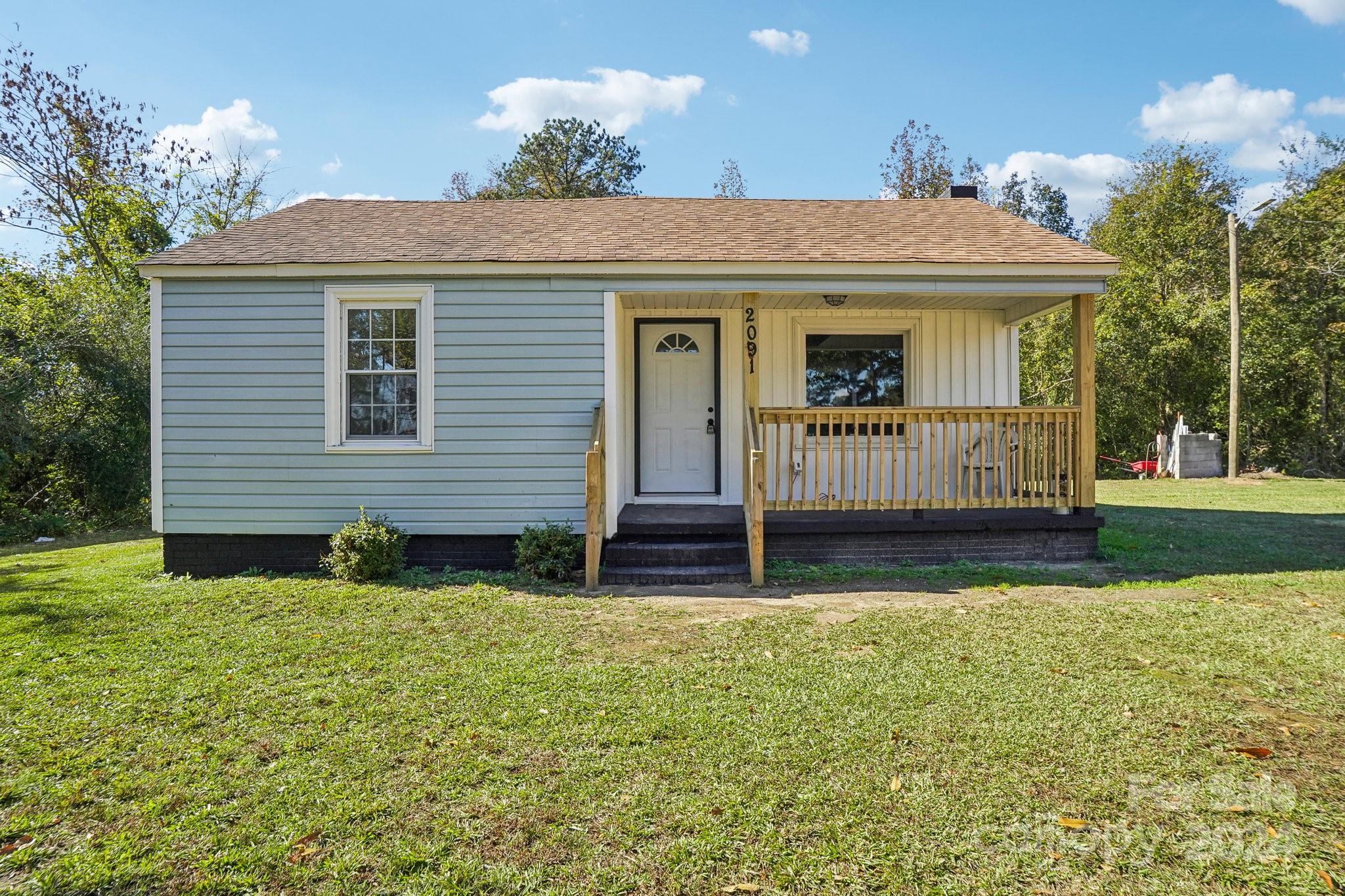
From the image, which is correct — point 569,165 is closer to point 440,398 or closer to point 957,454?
point 440,398

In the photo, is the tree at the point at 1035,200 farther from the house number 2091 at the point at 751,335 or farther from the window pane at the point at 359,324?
the window pane at the point at 359,324

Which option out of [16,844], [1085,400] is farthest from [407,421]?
[1085,400]

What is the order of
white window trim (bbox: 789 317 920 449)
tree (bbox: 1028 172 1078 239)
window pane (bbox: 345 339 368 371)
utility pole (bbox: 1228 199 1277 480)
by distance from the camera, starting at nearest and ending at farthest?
window pane (bbox: 345 339 368 371) → white window trim (bbox: 789 317 920 449) → utility pole (bbox: 1228 199 1277 480) → tree (bbox: 1028 172 1078 239)

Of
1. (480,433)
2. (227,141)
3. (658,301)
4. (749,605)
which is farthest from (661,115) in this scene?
(749,605)

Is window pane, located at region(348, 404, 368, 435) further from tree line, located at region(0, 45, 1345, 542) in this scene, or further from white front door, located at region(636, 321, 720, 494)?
Result: tree line, located at region(0, 45, 1345, 542)

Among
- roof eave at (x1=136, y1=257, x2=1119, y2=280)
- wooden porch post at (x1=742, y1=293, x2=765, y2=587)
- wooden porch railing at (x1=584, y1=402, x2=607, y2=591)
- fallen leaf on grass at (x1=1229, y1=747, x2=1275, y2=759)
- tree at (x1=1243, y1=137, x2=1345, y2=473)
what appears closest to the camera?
fallen leaf on grass at (x1=1229, y1=747, x2=1275, y2=759)

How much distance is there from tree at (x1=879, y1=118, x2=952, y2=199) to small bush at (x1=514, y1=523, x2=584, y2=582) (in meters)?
24.1

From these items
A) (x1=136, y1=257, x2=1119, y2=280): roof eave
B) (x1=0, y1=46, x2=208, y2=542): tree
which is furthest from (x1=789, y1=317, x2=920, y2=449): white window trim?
(x1=0, y1=46, x2=208, y2=542): tree

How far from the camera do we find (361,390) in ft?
23.8

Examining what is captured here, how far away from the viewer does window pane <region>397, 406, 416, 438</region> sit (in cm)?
727

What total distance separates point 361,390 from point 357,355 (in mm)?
344

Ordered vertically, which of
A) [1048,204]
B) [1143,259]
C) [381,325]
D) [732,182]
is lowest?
[381,325]

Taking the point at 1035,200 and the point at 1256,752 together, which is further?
the point at 1035,200

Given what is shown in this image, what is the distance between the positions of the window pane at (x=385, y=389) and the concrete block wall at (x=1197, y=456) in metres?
17.4
